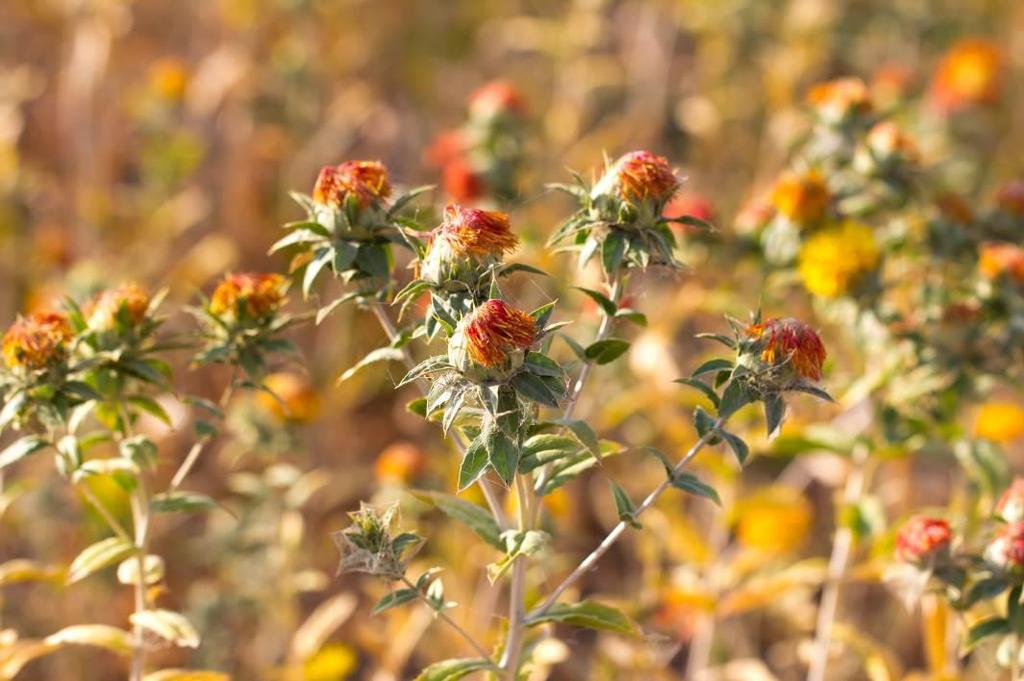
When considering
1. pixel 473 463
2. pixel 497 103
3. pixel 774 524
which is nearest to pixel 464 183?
pixel 497 103

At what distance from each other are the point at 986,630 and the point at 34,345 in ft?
4.74

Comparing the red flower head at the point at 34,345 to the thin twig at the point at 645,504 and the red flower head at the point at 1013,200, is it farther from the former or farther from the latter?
the red flower head at the point at 1013,200

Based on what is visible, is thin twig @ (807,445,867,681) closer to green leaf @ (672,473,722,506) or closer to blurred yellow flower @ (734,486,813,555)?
blurred yellow flower @ (734,486,813,555)

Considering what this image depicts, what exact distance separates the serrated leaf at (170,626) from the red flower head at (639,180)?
878mm

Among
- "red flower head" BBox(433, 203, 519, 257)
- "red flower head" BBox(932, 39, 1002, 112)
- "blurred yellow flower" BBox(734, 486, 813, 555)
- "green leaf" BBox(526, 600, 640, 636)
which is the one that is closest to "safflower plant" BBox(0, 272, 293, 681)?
"red flower head" BBox(433, 203, 519, 257)

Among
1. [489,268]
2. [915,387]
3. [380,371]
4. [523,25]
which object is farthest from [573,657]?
[523,25]

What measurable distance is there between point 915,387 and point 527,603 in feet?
2.71

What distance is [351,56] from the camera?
4.26 meters

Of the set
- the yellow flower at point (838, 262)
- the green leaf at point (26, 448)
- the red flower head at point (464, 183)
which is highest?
the red flower head at point (464, 183)

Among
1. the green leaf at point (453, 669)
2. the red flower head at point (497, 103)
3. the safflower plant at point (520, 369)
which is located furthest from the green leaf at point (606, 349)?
the red flower head at point (497, 103)

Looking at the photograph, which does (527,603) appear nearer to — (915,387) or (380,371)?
(915,387)

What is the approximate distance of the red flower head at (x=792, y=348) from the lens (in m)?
1.37

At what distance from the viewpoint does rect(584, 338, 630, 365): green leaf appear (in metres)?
1.44

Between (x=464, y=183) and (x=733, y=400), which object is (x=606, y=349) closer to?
(x=733, y=400)
